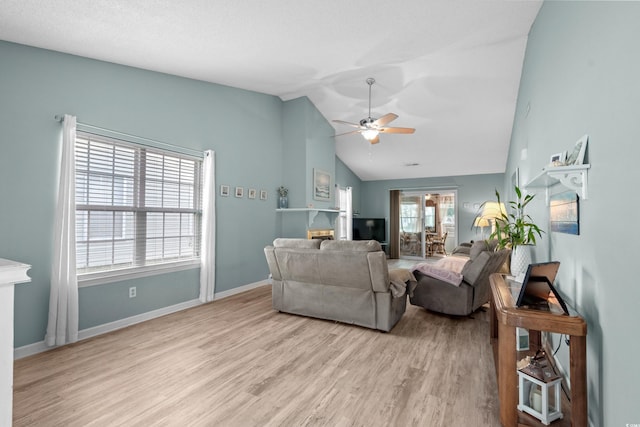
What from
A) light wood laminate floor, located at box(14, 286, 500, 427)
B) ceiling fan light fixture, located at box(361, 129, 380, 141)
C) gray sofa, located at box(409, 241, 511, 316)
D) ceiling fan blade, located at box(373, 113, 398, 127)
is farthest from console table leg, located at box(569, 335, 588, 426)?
ceiling fan light fixture, located at box(361, 129, 380, 141)

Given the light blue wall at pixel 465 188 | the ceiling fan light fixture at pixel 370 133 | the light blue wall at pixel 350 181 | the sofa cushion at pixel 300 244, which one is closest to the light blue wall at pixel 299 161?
the ceiling fan light fixture at pixel 370 133

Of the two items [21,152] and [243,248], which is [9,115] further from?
[243,248]

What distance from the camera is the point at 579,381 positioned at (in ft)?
4.66

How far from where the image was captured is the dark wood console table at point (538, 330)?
4.66 feet

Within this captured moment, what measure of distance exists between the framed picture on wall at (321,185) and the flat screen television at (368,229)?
9.16ft

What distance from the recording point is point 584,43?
5.40 feet

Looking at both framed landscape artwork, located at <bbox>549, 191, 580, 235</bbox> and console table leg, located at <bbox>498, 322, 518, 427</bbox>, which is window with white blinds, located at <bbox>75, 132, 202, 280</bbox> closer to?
console table leg, located at <bbox>498, 322, 518, 427</bbox>

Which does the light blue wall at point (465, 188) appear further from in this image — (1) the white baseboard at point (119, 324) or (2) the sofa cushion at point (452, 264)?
(1) the white baseboard at point (119, 324)

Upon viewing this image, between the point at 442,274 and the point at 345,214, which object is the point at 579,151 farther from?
the point at 345,214

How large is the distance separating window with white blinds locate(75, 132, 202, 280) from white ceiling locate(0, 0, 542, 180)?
102 centimetres

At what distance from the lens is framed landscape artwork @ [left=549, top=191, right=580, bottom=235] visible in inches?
70.7

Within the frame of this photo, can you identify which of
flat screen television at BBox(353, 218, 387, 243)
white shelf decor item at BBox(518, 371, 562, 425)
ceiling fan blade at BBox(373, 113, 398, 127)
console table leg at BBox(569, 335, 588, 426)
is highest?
ceiling fan blade at BBox(373, 113, 398, 127)

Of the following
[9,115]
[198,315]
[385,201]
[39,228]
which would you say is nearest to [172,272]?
[198,315]

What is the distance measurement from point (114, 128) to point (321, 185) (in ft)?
11.8
